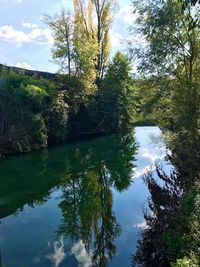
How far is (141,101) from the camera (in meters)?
14.1

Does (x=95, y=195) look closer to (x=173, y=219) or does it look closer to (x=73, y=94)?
(x=173, y=219)

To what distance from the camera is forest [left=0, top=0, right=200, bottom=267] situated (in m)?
6.97

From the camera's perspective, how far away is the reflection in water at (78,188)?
26.4ft

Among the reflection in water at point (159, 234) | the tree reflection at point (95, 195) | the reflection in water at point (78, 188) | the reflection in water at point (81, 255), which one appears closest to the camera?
the reflection in water at point (159, 234)

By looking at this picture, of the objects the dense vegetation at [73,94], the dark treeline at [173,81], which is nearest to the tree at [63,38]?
the dense vegetation at [73,94]

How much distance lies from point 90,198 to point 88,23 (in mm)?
25614

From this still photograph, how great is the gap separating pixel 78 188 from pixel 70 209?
2.12m

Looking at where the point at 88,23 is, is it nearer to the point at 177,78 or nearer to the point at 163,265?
the point at 177,78

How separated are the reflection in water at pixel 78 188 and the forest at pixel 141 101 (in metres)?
1.08

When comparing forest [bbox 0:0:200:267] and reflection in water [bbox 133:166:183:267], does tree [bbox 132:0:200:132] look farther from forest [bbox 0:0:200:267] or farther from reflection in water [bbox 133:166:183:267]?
reflection in water [bbox 133:166:183:267]

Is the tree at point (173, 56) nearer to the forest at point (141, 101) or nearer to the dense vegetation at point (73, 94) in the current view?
the forest at point (141, 101)

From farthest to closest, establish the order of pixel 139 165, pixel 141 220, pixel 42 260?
pixel 139 165
pixel 141 220
pixel 42 260

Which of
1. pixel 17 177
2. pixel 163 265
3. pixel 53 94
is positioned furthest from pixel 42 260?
pixel 53 94

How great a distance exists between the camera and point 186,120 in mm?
11000
